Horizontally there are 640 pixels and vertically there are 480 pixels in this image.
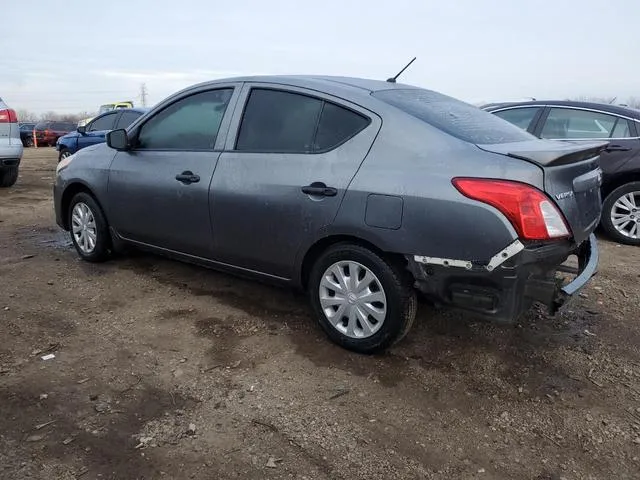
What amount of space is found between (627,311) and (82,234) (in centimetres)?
470

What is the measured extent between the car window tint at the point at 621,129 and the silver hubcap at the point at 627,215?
67cm

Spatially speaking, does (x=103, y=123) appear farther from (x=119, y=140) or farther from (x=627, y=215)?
(x=627, y=215)

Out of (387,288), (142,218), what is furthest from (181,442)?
(142,218)

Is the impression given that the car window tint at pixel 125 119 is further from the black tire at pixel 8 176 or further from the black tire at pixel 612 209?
the black tire at pixel 612 209

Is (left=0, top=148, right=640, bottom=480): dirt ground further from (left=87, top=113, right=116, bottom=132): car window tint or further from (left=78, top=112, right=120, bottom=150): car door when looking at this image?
(left=87, top=113, right=116, bottom=132): car window tint

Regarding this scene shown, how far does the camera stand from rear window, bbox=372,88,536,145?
10.4ft

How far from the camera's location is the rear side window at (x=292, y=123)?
3.37m

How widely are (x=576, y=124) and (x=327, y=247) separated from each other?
4513 millimetres

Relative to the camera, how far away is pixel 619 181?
20.5 ft

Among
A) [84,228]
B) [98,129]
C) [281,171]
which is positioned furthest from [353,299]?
[98,129]

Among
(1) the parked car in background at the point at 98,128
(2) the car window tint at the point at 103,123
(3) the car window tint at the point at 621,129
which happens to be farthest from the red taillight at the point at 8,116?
(3) the car window tint at the point at 621,129

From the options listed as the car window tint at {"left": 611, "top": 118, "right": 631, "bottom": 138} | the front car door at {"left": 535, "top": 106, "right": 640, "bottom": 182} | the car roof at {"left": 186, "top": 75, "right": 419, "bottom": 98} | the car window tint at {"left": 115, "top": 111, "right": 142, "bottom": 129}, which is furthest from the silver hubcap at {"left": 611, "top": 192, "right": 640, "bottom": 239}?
the car window tint at {"left": 115, "top": 111, "right": 142, "bottom": 129}

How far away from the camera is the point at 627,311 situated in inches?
165

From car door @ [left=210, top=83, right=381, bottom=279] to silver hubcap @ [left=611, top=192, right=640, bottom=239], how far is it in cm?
430
